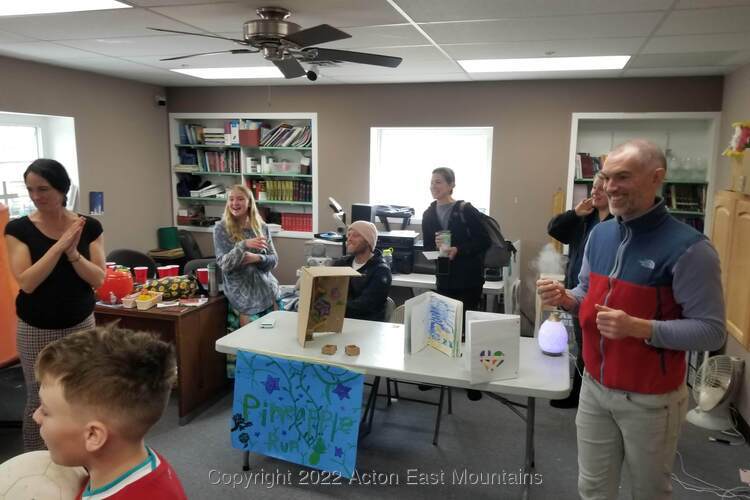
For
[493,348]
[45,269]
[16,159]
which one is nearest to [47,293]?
[45,269]

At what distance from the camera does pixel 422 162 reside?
18.3 ft

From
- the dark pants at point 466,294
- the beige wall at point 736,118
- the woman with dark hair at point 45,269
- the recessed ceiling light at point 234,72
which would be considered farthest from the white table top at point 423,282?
the woman with dark hair at point 45,269

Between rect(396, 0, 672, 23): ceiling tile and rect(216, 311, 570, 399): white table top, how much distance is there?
64.5 inches

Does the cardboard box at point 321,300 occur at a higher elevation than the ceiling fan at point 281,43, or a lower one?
lower

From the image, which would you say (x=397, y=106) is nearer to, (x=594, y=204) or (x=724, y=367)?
(x=594, y=204)

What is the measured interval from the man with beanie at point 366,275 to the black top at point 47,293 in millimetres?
1387

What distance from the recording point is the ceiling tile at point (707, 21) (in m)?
2.55

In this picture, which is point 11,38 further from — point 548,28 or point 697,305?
point 697,305

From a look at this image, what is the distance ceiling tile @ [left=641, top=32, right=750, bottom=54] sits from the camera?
3.05 metres

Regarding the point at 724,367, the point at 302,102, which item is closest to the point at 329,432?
the point at 724,367

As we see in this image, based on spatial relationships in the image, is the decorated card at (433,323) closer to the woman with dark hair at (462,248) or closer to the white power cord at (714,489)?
the woman with dark hair at (462,248)

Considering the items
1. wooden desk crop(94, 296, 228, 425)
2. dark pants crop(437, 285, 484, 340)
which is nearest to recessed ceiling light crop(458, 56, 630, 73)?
dark pants crop(437, 285, 484, 340)

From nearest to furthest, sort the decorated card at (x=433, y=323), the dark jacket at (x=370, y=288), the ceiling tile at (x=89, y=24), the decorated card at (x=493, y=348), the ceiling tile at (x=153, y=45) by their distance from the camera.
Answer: the decorated card at (x=493, y=348), the decorated card at (x=433, y=323), the ceiling tile at (x=89, y=24), the dark jacket at (x=370, y=288), the ceiling tile at (x=153, y=45)

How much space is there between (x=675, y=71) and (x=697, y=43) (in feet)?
A: 3.57
